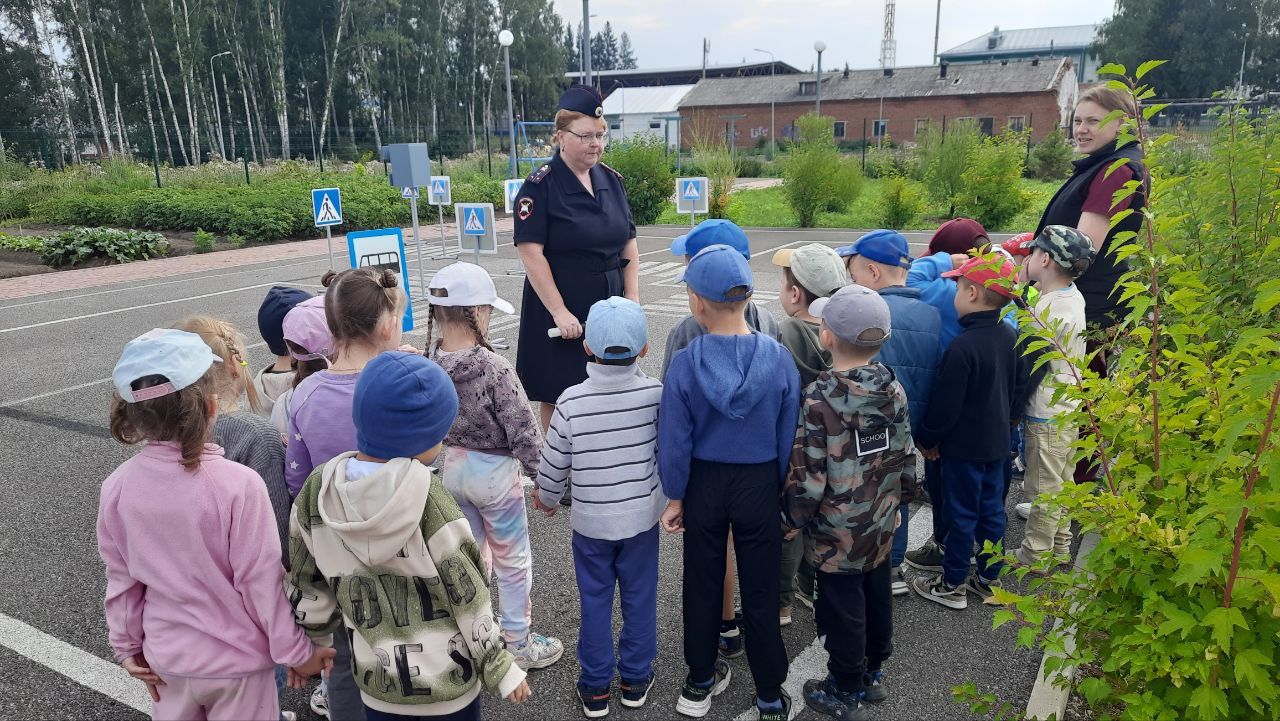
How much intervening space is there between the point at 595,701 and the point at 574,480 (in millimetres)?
824

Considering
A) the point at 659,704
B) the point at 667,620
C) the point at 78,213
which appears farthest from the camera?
the point at 78,213

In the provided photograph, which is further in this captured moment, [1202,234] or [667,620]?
[667,620]

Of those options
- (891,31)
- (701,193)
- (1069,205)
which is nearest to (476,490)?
(1069,205)

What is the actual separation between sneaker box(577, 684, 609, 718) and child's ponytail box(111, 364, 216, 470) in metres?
1.56

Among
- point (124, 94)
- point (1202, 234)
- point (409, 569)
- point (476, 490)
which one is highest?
point (124, 94)

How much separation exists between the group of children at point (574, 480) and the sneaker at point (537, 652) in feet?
0.04

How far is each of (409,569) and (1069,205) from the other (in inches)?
148

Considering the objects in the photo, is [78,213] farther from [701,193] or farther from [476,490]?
[476,490]

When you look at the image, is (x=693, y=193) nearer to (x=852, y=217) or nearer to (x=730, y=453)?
(x=852, y=217)

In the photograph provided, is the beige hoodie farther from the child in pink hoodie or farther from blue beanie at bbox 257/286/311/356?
blue beanie at bbox 257/286/311/356

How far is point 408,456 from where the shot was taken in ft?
6.43

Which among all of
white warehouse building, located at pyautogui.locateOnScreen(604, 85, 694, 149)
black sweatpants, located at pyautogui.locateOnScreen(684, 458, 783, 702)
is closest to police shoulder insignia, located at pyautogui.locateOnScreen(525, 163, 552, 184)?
black sweatpants, located at pyautogui.locateOnScreen(684, 458, 783, 702)

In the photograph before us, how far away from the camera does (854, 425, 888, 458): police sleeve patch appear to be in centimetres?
263

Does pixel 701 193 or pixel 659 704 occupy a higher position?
pixel 701 193
